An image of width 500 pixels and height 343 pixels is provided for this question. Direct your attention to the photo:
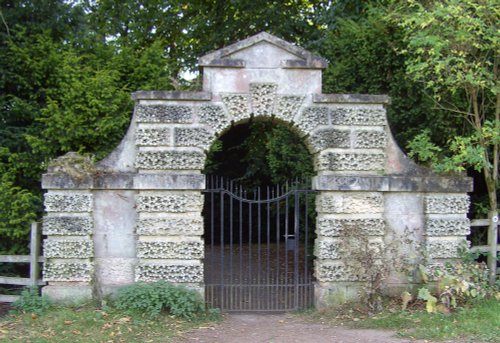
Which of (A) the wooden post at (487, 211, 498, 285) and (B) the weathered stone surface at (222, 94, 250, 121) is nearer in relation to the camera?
(B) the weathered stone surface at (222, 94, 250, 121)

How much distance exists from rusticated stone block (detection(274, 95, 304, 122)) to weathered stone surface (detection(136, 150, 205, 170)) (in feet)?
4.23

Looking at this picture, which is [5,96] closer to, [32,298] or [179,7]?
[32,298]

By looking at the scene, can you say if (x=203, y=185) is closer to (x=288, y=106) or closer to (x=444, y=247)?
(x=288, y=106)

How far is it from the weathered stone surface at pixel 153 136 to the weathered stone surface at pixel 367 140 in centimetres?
274

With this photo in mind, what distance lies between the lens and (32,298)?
734 centimetres

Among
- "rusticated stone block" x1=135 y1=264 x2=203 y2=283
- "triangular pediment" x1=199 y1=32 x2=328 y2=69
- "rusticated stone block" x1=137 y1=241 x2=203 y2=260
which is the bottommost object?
"rusticated stone block" x1=135 y1=264 x2=203 y2=283

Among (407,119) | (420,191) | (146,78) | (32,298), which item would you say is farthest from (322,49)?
(32,298)

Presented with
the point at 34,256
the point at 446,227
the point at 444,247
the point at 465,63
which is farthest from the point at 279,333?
the point at 465,63

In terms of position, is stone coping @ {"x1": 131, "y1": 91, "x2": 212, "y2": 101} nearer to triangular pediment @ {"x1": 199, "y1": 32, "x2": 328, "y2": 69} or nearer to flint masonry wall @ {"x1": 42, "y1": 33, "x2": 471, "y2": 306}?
flint masonry wall @ {"x1": 42, "y1": 33, "x2": 471, "y2": 306}

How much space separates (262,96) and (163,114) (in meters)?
1.45

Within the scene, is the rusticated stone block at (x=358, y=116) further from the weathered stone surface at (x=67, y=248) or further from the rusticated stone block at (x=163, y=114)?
the weathered stone surface at (x=67, y=248)

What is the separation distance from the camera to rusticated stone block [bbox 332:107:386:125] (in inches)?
299

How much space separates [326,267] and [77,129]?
4.64m

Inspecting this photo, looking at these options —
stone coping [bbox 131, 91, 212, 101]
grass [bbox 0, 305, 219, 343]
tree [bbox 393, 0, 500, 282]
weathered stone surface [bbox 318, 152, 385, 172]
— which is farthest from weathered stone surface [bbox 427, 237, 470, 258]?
stone coping [bbox 131, 91, 212, 101]
